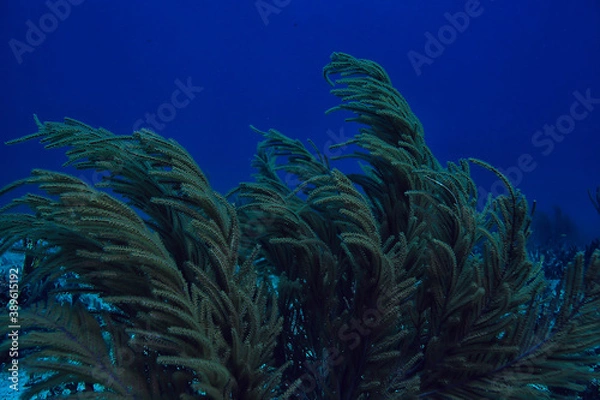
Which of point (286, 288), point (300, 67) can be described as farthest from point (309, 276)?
point (300, 67)

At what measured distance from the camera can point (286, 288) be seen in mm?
2660

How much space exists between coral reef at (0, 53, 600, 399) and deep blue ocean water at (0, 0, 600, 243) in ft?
201

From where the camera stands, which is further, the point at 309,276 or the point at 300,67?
the point at 300,67

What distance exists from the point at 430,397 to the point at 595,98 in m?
88.2

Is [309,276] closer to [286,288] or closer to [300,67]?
[286,288]

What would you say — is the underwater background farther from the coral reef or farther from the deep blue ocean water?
the deep blue ocean water

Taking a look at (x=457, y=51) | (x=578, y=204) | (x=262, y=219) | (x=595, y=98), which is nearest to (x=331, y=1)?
(x=457, y=51)

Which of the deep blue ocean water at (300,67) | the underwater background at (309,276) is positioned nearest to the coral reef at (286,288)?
the underwater background at (309,276)

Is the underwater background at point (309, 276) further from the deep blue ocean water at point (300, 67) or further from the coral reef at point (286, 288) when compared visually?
the deep blue ocean water at point (300, 67)

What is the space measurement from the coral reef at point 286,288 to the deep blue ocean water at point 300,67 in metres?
61.4

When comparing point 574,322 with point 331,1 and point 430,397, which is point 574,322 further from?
point 331,1

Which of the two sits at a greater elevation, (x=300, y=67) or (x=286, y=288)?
(x=300, y=67)

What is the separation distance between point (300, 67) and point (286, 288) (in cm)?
12316

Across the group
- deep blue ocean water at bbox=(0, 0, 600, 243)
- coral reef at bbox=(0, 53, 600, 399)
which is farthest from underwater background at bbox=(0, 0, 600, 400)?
deep blue ocean water at bbox=(0, 0, 600, 243)
